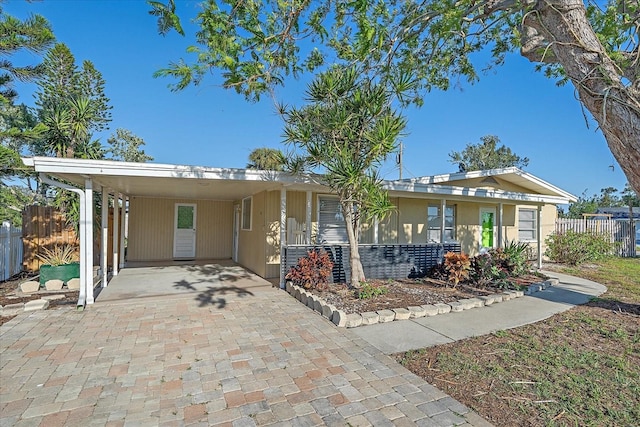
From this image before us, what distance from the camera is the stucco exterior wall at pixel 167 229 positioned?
10.7 m

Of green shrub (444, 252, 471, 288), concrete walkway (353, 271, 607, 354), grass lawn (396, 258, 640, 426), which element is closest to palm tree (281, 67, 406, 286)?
concrete walkway (353, 271, 607, 354)

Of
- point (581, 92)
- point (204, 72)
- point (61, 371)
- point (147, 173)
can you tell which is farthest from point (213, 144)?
point (581, 92)

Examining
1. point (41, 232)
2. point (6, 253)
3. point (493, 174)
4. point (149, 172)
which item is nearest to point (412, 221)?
point (493, 174)

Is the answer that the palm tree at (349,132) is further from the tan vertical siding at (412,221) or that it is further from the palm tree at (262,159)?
the palm tree at (262,159)

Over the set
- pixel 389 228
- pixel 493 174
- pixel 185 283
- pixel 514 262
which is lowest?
pixel 185 283

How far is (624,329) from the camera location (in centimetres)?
466

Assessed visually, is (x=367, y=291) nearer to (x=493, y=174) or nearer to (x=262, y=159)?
(x=493, y=174)

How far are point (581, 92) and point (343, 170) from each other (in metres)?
3.35

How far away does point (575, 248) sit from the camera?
36.8ft

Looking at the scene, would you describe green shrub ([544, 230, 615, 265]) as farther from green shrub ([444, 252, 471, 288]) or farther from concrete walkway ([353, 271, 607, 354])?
green shrub ([444, 252, 471, 288])

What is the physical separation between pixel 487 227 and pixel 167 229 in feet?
37.4

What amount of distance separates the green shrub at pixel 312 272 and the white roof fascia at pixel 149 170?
1.59 m

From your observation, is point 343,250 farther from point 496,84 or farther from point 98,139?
point 98,139

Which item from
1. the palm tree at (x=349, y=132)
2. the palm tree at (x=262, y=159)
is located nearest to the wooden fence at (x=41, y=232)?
the palm tree at (x=349, y=132)
